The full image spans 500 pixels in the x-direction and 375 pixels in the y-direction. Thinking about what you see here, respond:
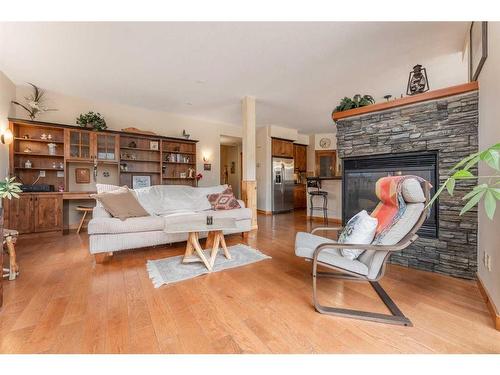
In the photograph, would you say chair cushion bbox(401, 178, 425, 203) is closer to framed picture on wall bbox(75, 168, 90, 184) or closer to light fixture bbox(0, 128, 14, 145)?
light fixture bbox(0, 128, 14, 145)

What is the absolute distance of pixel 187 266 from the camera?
234cm

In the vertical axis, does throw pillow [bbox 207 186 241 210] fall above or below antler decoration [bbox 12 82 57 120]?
below

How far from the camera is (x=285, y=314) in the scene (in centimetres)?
150

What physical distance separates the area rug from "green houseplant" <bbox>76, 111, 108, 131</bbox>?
3.32 meters

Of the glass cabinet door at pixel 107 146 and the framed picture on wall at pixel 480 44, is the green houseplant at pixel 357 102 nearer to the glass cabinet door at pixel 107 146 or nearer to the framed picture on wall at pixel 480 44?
the framed picture on wall at pixel 480 44

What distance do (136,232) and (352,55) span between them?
12.0 ft

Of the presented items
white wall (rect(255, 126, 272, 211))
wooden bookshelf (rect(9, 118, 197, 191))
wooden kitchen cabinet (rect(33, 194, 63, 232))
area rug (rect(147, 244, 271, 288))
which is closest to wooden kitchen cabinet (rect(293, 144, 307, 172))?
white wall (rect(255, 126, 272, 211))

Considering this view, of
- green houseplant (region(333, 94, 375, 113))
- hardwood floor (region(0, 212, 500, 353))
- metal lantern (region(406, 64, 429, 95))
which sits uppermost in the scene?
metal lantern (region(406, 64, 429, 95))

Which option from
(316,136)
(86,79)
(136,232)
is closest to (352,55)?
(136,232)

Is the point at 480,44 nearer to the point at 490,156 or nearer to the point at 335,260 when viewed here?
the point at 490,156

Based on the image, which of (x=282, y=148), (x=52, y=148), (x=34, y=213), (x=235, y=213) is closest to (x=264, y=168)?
Answer: (x=282, y=148)

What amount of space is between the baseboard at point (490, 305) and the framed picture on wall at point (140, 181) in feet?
18.3

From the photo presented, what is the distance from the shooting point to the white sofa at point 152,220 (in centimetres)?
247

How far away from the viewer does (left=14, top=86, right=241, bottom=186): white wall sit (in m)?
4.25
